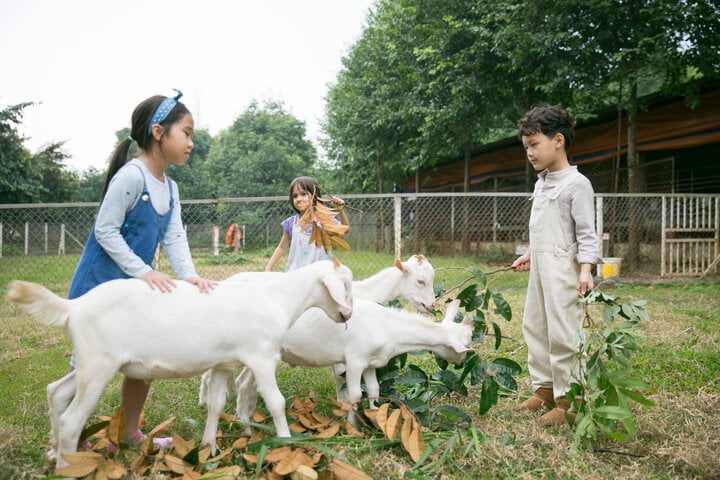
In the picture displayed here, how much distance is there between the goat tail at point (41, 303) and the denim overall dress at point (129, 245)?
1.08 feet

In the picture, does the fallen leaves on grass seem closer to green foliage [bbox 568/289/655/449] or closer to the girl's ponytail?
green foliage [bbox 568/289/655/449]

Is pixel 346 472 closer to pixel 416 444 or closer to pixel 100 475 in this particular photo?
pixel 416 444

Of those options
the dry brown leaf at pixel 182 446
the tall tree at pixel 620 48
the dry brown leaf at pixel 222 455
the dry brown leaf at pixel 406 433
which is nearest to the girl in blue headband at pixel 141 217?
the dry brown leaf at pixel 182 446

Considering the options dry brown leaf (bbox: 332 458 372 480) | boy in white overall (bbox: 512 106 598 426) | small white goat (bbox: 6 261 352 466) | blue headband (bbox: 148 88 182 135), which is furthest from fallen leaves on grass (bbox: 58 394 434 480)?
blue headband (bbox: 148 88 182 135)

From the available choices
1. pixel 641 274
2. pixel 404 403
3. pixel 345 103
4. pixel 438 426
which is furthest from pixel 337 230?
pixel 345 103

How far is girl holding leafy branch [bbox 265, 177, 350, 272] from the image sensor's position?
3432 mm

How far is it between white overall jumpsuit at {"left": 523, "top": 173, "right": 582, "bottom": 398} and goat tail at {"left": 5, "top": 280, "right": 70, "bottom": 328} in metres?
2.95

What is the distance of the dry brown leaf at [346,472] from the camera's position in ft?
8.16

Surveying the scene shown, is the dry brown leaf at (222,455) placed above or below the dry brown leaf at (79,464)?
below

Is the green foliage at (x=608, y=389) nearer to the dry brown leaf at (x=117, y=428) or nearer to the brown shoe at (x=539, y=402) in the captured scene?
the brown shoe at (x=539, y=402)

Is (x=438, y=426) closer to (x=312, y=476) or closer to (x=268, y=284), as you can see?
(x=312, y=476)

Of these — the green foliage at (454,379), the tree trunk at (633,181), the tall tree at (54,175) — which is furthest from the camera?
the tall tree at (54,175)

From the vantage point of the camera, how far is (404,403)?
3328 mm

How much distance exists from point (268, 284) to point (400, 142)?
53.7ft
